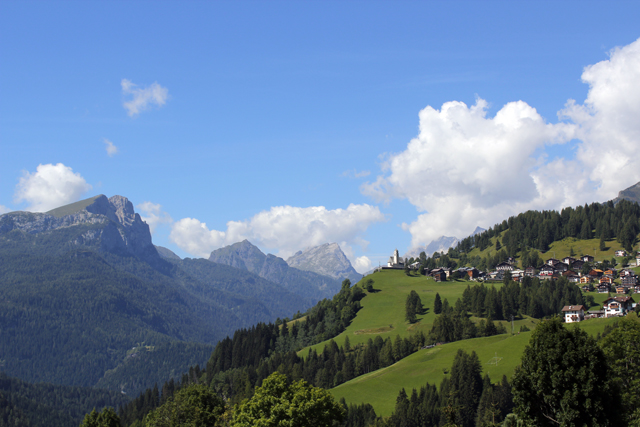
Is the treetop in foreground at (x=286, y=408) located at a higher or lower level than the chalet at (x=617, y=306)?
lower

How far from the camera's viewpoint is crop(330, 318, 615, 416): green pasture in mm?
142750

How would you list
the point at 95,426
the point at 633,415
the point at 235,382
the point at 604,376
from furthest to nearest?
the point at 235,382 → the point at 95,426 → the point at 633,415 → the point at 604,376

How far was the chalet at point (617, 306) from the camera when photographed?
178 m

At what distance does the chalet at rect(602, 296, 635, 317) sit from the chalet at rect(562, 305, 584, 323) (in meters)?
7.65

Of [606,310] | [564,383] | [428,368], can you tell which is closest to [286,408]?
[564,383]

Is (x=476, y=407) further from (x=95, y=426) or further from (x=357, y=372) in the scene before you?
(x=95, y=426)

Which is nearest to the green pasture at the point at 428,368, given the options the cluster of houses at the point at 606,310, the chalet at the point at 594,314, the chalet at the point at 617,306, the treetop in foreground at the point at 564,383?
the cluster of houses at the point at 606,310

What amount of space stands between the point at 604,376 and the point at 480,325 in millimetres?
137617

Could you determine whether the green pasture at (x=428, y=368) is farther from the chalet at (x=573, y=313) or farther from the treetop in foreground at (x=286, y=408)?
the treetop in foreground at (x=286, y=408)

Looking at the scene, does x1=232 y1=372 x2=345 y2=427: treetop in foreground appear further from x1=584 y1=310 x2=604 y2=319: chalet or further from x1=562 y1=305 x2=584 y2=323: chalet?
x1=584 y1=310 x2=604 y2=319: chalet

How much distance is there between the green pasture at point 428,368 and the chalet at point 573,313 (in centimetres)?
2228

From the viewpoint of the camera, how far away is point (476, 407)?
129875mm

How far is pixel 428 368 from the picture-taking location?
15788 centimetres

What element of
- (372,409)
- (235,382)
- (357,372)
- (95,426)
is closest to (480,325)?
(357,372)
